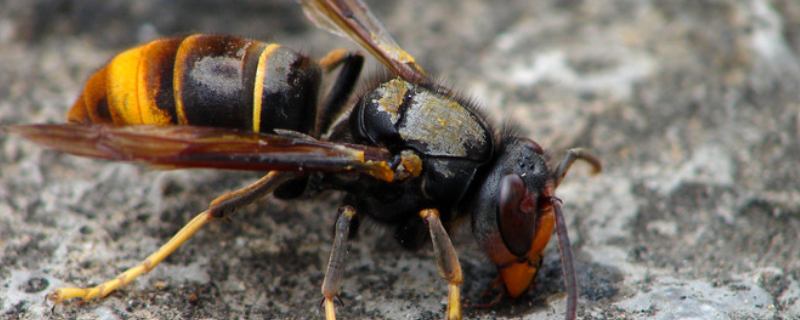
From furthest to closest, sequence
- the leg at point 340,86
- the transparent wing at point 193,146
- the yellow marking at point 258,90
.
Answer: the leg at point 340,86 → the yellow marking at point 258,90 → the transparent wing at point 193,146

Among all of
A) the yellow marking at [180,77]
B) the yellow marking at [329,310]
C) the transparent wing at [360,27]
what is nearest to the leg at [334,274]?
the yellow marking at [329,310]

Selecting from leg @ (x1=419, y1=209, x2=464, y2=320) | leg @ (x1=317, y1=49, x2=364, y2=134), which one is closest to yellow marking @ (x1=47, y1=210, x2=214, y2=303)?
leg @ (x1=317, y1=49, x2=364, y2=134)

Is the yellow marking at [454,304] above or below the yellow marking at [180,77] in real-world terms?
below

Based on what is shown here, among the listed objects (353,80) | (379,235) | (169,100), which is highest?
(353,80)

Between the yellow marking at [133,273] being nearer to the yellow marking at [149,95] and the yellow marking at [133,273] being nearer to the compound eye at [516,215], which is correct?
the yellow marking at [149,95]

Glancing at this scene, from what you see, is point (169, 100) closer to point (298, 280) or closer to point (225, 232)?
point (225, 232)

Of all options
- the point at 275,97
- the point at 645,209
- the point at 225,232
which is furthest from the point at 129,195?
the point at 645,209

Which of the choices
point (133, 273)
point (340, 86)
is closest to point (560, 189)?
point (340, 86)
